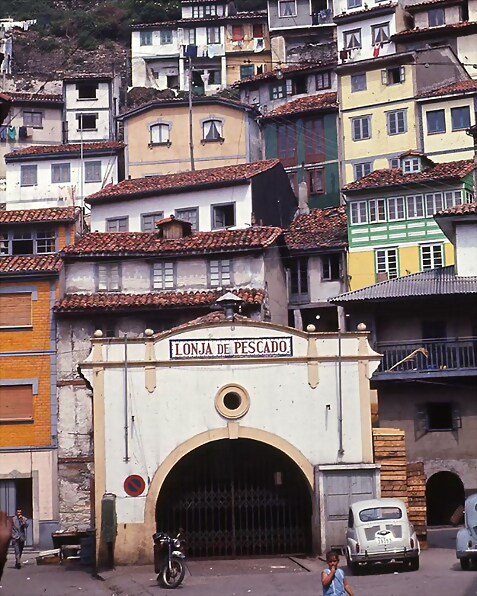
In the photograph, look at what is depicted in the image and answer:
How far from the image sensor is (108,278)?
48.1 metres

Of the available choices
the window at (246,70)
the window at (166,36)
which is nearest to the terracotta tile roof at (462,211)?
the window at (246,70)

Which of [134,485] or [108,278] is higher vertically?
[108,278]

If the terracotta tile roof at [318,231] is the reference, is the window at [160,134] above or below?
above

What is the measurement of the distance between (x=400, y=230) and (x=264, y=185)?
7.55 m

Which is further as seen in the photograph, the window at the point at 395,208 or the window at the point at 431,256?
the window at the point at 395,208

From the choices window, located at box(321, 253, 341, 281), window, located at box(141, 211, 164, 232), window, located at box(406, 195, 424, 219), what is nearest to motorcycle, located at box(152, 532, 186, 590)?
window, located at box(321, 253, 341, 281)

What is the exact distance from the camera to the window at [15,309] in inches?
1802

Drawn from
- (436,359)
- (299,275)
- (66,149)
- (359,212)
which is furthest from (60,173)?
(436,359)

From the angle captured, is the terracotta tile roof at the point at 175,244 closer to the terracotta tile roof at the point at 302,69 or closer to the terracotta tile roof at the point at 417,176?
the terracotta tile roof at the point at 417,176

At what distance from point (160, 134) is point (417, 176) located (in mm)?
Answer: 22686

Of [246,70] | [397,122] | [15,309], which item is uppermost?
[246,70]

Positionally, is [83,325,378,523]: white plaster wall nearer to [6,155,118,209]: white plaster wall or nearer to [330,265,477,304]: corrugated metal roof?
[330,265,477,304]: corrugated metal roof

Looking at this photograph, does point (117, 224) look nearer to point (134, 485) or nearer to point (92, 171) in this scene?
point (92, 171)

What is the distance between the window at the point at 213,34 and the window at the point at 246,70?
4.19 metres
